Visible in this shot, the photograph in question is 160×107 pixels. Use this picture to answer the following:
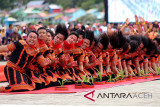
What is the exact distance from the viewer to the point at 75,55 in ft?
32.6

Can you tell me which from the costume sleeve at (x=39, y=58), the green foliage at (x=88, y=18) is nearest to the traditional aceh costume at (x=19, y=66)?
the costume sleeve at (x=39, y=58)

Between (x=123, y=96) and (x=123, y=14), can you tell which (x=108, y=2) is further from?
(x=123, y=96)

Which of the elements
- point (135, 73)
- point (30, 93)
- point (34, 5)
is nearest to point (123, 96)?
point (30, 93)

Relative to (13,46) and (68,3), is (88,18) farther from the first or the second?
(13,46)

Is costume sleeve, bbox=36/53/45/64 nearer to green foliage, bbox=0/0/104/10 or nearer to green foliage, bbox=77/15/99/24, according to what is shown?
green foliage, bbox=77/15/99/24

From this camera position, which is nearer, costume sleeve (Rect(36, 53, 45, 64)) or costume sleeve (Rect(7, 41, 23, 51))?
costume sleeve (Rect(7, 41, 23, 51))

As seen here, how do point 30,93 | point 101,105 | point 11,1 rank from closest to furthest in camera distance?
point 101,105 < point 30,93 < point 11,1

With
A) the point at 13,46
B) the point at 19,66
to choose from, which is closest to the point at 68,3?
the point at 19,66

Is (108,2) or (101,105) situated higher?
(108,2)

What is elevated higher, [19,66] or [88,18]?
[88,18]

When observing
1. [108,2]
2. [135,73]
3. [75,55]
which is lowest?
[135,73]

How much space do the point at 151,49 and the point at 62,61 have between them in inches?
143

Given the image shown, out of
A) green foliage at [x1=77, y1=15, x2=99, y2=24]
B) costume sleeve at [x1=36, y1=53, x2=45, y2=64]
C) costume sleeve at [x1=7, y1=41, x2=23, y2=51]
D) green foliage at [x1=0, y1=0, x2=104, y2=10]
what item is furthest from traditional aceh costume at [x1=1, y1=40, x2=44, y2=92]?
green foliage at [x1=0, y1=0, x2=104, y2=10]

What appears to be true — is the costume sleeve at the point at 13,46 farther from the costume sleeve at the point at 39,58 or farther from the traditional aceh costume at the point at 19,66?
the costume sleeve at the point at 39,58
